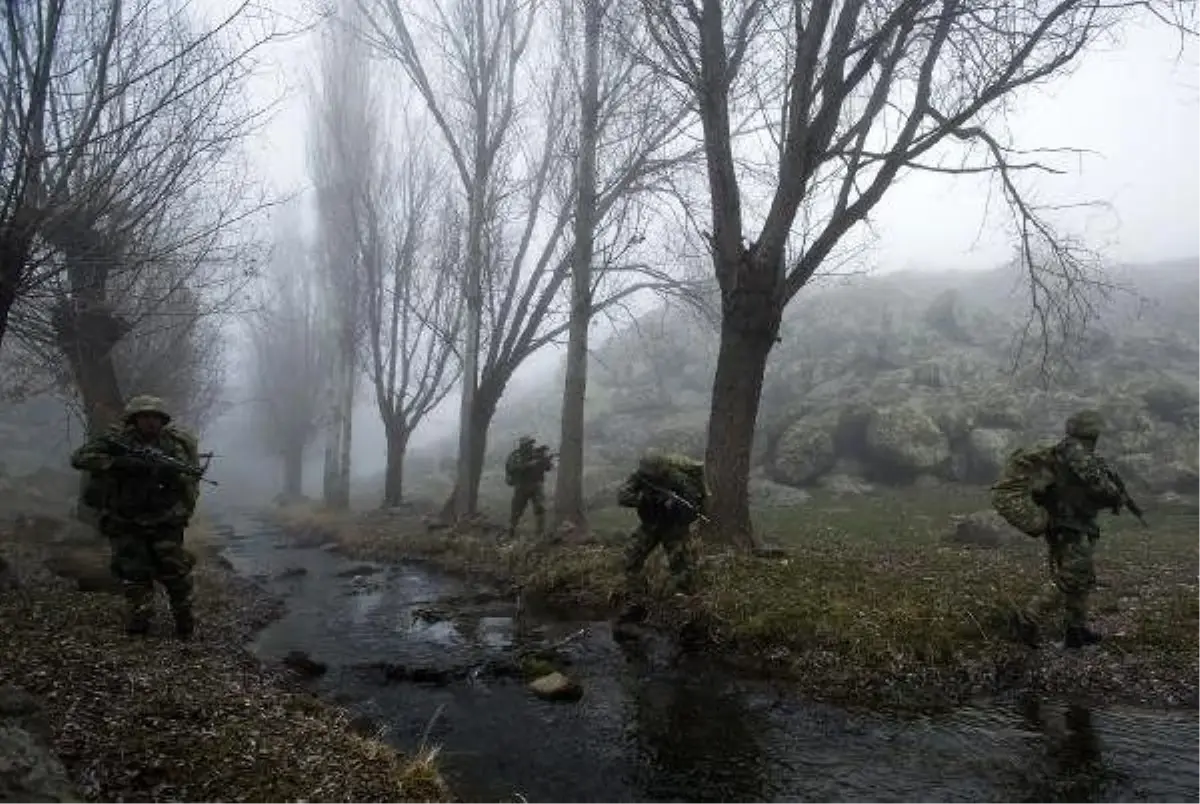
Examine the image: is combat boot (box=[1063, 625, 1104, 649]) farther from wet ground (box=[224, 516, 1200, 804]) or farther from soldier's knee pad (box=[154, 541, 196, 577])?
soldier's knee pad (box=[154, 541, 196, 577])

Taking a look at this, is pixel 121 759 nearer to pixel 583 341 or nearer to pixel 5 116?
pixel 5 116

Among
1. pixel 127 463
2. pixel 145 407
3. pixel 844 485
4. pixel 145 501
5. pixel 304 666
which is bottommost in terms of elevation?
pixel 304 666

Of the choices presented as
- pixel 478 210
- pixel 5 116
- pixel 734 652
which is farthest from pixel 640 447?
pixel 5 116

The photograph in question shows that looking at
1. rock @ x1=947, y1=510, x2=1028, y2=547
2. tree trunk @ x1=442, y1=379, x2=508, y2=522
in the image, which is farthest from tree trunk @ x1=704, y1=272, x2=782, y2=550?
tree trunk @ x1=442, y1=379, x2=508, y2=522

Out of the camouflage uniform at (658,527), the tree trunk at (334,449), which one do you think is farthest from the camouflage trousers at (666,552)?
the tree trunk at (334,449)

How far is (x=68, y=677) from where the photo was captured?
17.7ft

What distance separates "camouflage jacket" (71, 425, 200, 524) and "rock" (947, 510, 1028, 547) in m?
12.0

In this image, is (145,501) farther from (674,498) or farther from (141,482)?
(674,498)

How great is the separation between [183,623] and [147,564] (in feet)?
2.21

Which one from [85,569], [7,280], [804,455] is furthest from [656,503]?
[804,455]

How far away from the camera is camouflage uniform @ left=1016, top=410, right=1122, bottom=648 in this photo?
758 cm

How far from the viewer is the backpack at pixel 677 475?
925 cm

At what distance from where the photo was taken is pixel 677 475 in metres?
9.27

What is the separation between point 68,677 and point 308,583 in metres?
8.11
